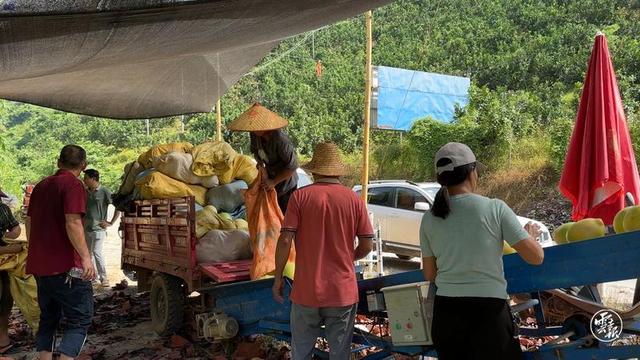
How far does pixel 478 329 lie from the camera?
9.13 feet

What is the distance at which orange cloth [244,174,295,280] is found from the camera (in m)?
4.94

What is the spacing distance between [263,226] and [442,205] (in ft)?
7.79

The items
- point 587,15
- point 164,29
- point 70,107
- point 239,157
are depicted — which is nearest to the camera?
point 164,29

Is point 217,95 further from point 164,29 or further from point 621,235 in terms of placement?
point 621,235

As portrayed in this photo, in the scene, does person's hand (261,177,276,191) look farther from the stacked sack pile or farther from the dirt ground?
the dirt ground

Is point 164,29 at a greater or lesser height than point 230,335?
greater

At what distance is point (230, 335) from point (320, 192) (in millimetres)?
2001

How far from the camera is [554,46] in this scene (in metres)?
31.6

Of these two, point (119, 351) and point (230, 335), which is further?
point (119, 351)

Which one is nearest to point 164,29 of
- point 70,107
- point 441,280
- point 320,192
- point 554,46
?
point 320,192

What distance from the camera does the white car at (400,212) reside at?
11.8 meters

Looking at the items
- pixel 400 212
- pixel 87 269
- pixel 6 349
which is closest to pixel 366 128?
pixel 400 212

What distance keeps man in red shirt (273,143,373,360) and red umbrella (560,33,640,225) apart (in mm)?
2682

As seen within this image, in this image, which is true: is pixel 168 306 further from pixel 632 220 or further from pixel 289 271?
pixel 632 220
